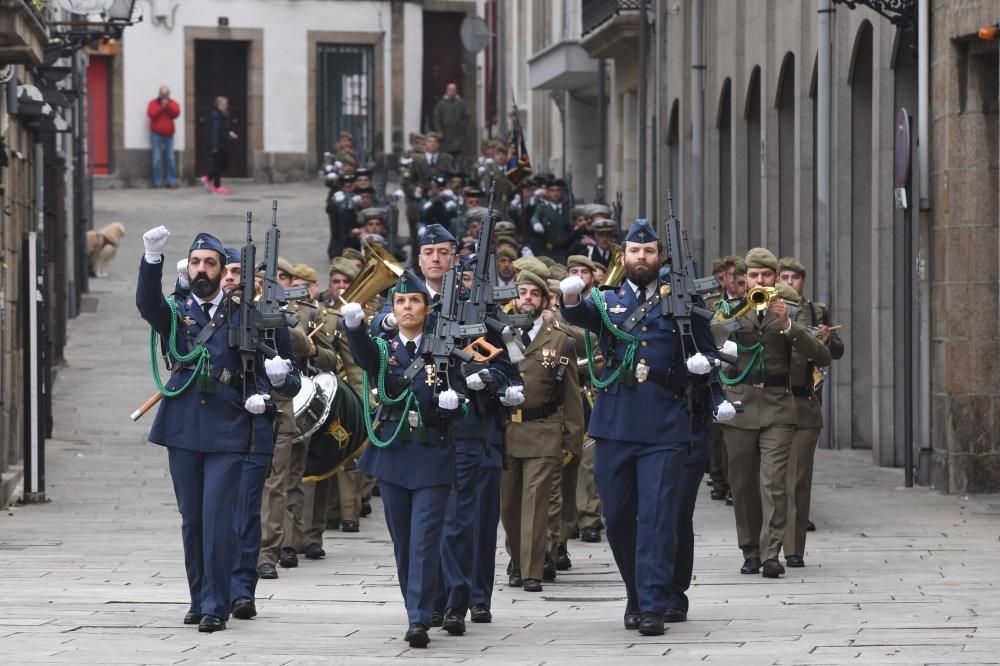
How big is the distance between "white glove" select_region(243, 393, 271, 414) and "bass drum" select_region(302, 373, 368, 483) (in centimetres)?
311

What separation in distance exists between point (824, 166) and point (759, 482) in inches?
354

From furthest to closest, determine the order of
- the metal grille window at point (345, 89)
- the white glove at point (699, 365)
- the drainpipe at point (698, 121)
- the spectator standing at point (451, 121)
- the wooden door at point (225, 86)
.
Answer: the metal grille window at point (345, 89)
the wooden door at point (225, 86)
the spectator standing at point (451, 121)
the drainpipe at point (698, 121)
the white glove at point (699, 365)

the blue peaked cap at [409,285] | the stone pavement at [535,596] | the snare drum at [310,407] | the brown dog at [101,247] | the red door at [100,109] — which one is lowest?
the stone pavement at [535,596]

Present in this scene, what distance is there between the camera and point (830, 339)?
47.6 ft

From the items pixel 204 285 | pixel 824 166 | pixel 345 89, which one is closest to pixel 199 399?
pixel 204 285

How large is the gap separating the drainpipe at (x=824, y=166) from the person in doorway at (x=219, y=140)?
2554 cm

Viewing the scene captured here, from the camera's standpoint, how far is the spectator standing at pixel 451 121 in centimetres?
4406

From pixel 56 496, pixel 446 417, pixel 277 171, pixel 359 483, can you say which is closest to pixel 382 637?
pixel 446 417

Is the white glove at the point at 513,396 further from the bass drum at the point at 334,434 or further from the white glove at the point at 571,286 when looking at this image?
the bass drum at the point at 334,434

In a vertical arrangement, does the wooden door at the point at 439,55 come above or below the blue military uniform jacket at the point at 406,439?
above

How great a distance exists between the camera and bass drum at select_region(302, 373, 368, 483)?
14742mm

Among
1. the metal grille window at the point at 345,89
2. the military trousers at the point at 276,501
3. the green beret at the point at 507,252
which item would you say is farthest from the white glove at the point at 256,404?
the metal grille window at the point at 345,89

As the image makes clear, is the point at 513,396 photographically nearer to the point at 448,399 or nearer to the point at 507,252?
the point at 448,399

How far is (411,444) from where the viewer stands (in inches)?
443
